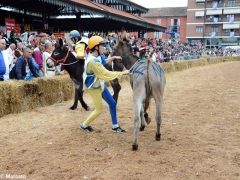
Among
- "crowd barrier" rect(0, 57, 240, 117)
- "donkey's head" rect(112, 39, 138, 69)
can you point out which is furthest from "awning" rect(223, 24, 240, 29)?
"donkey's head" rect(112, 39, 138, 69)

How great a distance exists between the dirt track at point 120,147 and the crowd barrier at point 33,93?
1.13ft

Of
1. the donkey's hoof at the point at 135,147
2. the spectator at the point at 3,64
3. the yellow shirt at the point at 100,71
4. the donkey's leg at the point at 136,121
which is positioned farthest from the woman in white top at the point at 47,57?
the donkey's hoof at the point at 135,147

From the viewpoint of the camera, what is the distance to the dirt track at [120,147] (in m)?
5.18

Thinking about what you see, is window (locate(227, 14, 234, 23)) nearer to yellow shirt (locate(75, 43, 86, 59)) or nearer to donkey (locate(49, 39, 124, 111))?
donkey (locate(49, 39, 124, 111))

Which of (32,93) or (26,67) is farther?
(26,67)

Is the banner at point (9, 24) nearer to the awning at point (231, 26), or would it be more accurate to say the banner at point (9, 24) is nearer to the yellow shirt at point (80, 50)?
the yellow shirt at point (80, 50)

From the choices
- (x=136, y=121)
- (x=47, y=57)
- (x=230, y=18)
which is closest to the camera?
(x=136, y=121)

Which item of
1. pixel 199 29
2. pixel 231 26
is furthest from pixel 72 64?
pixel 199 29

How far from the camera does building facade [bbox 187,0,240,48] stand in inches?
2931

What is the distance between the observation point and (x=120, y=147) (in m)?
6.35

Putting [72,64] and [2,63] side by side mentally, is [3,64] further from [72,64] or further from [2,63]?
[72,64]

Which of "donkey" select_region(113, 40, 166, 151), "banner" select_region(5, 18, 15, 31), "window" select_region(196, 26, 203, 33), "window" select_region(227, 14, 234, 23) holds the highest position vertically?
"window" select_region(227, 14, 234, 23)

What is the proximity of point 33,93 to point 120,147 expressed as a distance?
4694mm

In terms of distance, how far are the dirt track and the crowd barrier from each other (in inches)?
13.6
